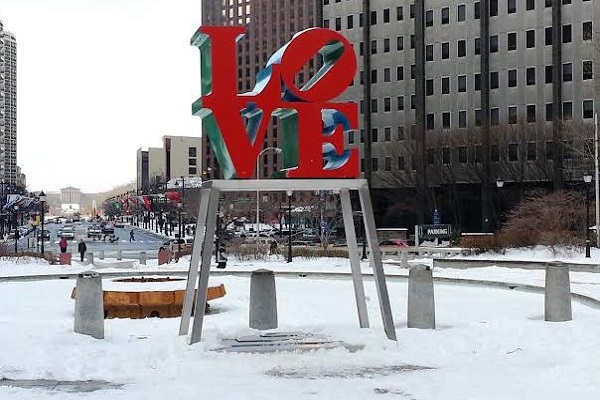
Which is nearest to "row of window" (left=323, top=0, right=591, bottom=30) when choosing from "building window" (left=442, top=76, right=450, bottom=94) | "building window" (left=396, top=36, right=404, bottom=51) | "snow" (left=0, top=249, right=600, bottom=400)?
"building window" (left=396, top=36, right=404, bottom=51)

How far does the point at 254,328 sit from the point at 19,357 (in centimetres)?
419

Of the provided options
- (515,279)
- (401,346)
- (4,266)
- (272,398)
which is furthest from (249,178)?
(4,266)

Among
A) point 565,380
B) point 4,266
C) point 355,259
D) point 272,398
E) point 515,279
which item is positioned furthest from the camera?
point 4,266

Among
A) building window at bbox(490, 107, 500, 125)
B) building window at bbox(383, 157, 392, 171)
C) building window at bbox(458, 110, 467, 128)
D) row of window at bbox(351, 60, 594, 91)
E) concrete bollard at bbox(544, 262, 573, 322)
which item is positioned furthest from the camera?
building window at bbox(383, 157, 392, 171)

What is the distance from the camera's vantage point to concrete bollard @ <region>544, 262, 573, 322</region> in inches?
545

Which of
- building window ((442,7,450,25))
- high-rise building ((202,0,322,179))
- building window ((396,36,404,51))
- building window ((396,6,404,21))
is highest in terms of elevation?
high-rise building ((202,0,322,179))

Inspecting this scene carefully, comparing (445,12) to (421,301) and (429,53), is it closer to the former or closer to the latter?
(429,53)

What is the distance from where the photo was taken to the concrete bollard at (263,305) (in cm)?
1323

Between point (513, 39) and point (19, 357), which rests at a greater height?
point (513, 39)

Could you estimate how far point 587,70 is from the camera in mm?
60375

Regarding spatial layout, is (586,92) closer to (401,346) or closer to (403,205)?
(403,205)

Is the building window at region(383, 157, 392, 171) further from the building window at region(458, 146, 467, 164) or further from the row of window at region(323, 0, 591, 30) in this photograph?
the row of window at region(323, 0, 591, 30)

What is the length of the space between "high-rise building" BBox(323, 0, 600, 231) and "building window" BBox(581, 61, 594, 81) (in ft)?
0.39

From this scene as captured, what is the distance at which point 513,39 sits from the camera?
64750mm
